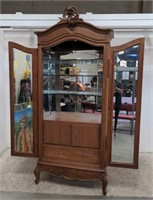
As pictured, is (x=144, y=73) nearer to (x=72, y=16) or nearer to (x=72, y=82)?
(x=72, y=82)

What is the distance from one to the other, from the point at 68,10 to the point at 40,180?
7.24 feet

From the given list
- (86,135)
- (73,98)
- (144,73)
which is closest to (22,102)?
(73,98)

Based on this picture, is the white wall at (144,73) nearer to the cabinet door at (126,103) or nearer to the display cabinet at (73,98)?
the display cabinet at (73,98)

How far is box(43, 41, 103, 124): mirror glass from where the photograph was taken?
262 centimetres

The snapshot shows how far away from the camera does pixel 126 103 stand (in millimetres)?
Result: 2646

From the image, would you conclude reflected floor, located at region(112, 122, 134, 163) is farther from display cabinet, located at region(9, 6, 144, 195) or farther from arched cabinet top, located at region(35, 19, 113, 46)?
arched cabinet top, located at region(35, 19, 113, 46)

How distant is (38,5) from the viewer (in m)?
3.65

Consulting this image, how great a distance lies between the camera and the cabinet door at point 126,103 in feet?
7.73

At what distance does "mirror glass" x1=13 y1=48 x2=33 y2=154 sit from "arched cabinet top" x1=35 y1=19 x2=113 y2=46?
0.42 m

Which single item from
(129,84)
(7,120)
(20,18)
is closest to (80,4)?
(20,18)

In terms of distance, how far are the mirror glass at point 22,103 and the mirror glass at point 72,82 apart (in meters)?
0.26

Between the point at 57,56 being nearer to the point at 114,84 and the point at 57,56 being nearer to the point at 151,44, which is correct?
the point at 114,84

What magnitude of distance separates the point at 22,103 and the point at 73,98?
27.6 inches

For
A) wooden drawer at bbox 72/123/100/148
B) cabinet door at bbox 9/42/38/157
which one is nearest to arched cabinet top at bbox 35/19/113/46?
cabinet door at bbox 9/42/38/157
